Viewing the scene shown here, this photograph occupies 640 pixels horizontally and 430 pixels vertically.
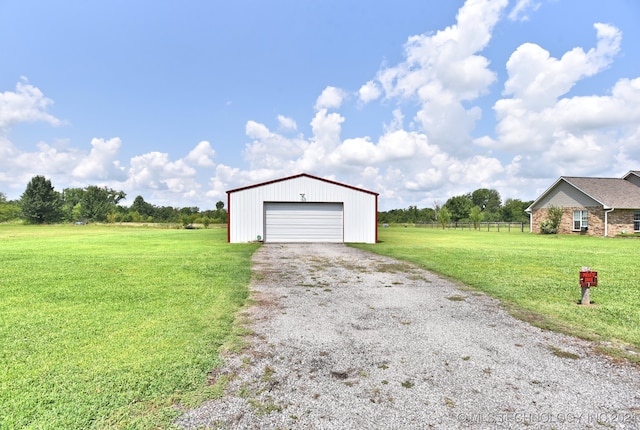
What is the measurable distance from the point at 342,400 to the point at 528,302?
4.64 meters

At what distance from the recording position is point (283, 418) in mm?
2410

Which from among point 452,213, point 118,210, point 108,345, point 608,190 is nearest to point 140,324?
point 108,345

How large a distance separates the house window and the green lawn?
2867 centimetres

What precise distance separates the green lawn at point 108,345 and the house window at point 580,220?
28.7 metres

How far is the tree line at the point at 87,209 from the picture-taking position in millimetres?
57863

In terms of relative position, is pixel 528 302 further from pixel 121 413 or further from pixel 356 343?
pixel 121 413

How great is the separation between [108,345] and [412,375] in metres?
3.20

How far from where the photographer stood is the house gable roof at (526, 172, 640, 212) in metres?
24.9

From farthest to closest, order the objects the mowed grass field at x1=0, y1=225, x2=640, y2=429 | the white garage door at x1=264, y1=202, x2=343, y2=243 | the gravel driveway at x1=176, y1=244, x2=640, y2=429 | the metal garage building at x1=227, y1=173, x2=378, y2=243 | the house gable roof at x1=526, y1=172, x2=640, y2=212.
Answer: the house gable roof at x1=526, y1=172, x2=640, y2=212 → the white garage door at x1=264, y1=202, x2=343, y2=243 → the metal garage building at x1=227, y1=173, x2=378, y2=243 → the mowed grass field at x1=0, y1=225, x2=640, y2=429 → the gravel driveway at x1=176, y1=244, x2=640, y2=429

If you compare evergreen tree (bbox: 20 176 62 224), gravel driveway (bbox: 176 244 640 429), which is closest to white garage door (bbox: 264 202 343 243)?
gravel driveway (bbox: 176 244 640 429)

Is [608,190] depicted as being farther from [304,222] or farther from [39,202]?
[39,202]

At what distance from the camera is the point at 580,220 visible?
86.5ft

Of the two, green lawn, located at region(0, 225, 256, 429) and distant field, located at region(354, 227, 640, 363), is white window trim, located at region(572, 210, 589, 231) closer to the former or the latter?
distant field, located at region(354, 227, 640, 363)

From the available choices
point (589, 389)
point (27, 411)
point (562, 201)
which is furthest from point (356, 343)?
point (562, 201)
